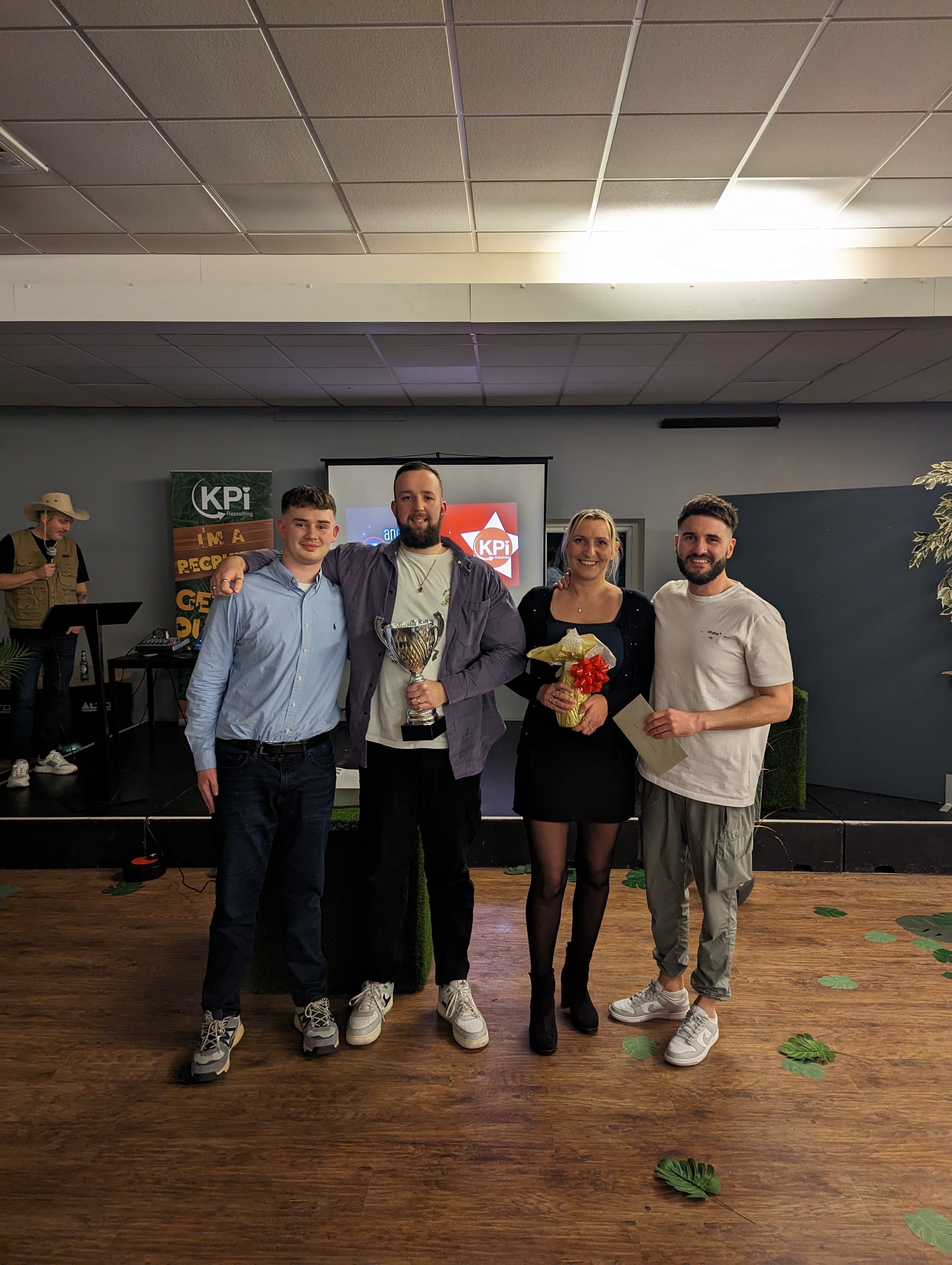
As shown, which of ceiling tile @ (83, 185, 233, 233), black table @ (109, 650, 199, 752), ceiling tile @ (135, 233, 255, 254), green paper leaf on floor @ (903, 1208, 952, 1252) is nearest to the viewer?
green paper leaf on floor @ (903, 1208, 952, 1252)

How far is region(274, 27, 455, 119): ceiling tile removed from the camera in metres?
2.72

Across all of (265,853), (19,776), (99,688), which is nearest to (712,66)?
(265,853)

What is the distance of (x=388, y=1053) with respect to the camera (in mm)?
2436

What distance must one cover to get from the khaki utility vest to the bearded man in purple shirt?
353cm

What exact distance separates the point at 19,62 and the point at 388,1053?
3661 millimetres

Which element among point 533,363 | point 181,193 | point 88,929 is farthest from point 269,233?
point 88,929

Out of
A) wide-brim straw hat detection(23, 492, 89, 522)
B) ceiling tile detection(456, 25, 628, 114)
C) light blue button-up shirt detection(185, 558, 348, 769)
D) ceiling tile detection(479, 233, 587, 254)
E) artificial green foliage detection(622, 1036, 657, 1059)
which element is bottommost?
artificial green foliage detection(622, 1036, 657, 1059)

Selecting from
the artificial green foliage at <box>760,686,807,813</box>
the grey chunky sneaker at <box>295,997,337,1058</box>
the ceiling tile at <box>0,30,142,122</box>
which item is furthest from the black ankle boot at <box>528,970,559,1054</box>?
the ceiling tile at <box>0,30,142,122</box>

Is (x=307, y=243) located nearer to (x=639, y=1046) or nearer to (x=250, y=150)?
(x=250, y=150)

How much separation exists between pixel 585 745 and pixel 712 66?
99.2 inches

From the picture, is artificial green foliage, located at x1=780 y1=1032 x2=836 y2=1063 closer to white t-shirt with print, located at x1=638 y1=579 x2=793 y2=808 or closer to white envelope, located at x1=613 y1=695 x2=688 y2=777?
white t-shirt with print, located at x1=638 y1=579 x2=793 y2=808

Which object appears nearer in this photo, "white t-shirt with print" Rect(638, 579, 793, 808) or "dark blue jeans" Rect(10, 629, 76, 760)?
"white t-shirt with print" Rect(638, 579, 793, 808)

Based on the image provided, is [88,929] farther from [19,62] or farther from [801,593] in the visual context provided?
[801,593]

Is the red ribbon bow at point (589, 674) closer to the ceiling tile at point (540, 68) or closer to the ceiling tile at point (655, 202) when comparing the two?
the ceiling tile at point (540, 68)
